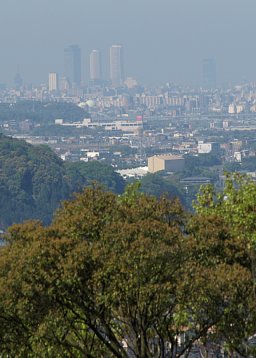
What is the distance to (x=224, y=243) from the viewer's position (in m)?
10.8

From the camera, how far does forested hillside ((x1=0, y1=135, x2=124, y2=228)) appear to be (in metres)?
81.1

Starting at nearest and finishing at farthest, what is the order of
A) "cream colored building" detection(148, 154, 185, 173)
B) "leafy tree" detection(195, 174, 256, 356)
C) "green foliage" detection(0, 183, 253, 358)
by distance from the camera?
1. "green foliage" detection(0, 183, 253, 358)
2. "leafy tree" detection(195, 174, 256, 356)
3. "cream colored building" detection(148, 154, 185, 173)

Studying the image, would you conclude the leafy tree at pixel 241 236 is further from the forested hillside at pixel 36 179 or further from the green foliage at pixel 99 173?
the green foliage at pixel 99 173

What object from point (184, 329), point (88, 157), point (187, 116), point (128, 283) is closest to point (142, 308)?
Answer: point (128, 283)

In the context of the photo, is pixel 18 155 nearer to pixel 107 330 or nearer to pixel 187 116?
pixel 107 330

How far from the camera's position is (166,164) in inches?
4245

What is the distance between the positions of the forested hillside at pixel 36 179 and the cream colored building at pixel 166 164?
1805cm

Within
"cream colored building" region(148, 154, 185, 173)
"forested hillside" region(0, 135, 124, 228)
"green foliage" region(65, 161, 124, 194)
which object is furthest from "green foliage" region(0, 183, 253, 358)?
"cream colored building" region(148, 154, 185, 173)

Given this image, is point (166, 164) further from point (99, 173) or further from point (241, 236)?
point (241, 236)

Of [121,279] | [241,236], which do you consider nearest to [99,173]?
[241,236]

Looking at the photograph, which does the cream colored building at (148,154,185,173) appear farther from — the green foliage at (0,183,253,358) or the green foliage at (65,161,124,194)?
the green foliage at (0,183,253,358)

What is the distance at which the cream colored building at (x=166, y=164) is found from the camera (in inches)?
4235

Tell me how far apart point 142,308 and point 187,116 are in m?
177

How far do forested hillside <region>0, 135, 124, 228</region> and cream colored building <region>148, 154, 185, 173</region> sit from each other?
59.2ft
